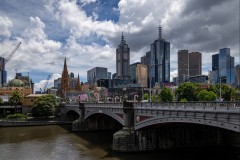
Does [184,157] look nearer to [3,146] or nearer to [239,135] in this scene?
[239,135]

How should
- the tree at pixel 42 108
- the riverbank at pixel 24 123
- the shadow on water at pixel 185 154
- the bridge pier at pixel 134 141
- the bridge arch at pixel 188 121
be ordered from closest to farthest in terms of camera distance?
the bridge arch at pixel 188 121
the shadow on water at pixel 185 154
the bridge pier at pixel 134 141
the riverbank at pixel 24 123
the tree at pixel 42 108

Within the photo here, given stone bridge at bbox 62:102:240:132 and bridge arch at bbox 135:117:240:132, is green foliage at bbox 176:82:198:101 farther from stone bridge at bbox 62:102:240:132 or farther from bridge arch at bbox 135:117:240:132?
bridge arch at bbox 135:117:240:132

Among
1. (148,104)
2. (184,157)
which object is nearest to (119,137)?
(148,104)

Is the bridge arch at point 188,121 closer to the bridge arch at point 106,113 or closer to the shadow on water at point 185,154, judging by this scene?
the shadow on water at point 185,154

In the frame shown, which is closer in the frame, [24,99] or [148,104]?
[148,104]

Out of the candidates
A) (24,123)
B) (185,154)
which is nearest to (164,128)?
(185,154)

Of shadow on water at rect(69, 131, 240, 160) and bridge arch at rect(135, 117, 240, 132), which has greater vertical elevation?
bridge arch at rect(135, 117, 240, 132)

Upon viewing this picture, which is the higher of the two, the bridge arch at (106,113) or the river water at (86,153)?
the bridge arch at (106,113)

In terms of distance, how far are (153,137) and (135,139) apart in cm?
303

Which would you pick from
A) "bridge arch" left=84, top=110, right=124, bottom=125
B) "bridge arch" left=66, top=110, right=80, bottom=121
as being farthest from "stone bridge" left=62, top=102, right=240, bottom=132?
"bridge arch" left=66, top=110, right=80, bottom=121

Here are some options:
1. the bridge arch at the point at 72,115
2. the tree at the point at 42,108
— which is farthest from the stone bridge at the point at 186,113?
the tree at the point at 42,108

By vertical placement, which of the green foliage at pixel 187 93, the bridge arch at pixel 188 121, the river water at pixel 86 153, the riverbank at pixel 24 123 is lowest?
the riverbank at pixel 24 123

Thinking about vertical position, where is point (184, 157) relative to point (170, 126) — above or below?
below

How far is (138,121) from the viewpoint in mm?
53188
